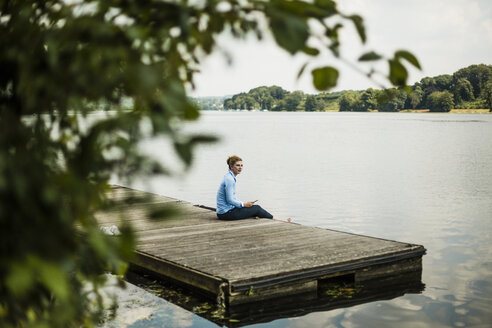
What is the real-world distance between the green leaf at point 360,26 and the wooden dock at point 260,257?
5679mm

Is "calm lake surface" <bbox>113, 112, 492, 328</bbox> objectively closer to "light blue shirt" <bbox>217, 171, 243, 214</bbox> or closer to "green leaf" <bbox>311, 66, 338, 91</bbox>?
"green leaf" <bbox>311, 66, 338, 91</bbox>

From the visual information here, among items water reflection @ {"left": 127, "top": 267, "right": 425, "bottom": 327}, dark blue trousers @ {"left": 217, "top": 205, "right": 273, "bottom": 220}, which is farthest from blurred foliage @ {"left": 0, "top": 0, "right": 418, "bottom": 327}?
dark blue trousers @ {"left": 217, "top": 205, "right": 273, "bottom": 220}

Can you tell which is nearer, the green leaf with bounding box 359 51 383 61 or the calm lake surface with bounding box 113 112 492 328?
the green leaf with bounding box 359 51 383 61

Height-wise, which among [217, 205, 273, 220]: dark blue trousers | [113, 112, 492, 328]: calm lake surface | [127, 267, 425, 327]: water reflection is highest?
[217, 205, 273, 220]: dark blue trousers

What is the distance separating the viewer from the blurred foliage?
150 centimetres

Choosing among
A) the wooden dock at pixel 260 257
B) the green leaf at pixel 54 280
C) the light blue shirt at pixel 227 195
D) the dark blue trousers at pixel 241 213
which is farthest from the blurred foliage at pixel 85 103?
the dark blue trousers at pixel 241 213

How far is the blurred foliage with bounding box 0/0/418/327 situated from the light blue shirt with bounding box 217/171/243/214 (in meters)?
9.86

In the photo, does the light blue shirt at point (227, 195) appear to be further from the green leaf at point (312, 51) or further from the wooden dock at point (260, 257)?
the green leaf at point (312, 51)

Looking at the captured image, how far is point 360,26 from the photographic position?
1846mm

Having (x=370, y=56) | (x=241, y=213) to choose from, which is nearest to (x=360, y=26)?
(x=370, y=56)

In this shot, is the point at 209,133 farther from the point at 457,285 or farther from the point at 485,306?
the point at 457,285

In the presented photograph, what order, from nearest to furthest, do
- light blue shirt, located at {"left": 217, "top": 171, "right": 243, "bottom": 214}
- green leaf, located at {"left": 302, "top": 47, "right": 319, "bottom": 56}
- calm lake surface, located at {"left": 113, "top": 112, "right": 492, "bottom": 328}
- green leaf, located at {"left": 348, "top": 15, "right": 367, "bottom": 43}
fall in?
green leaf, located at {"left": 348, "top": 15, "right": 367, "bottom": 43} → green leaf, located at {"left": 302, "top": 47, "right": 319, "bottom": 56} → calm lake surface, located at {"left": 113, "top": 112, "right": 492, "bottom": 328} → light blue shirt, located at {"left": 217, "top": 171, "right": 243, "bottom": 214}

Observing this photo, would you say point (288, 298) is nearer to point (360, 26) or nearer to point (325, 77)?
point (325, 77)

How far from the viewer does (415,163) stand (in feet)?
141
